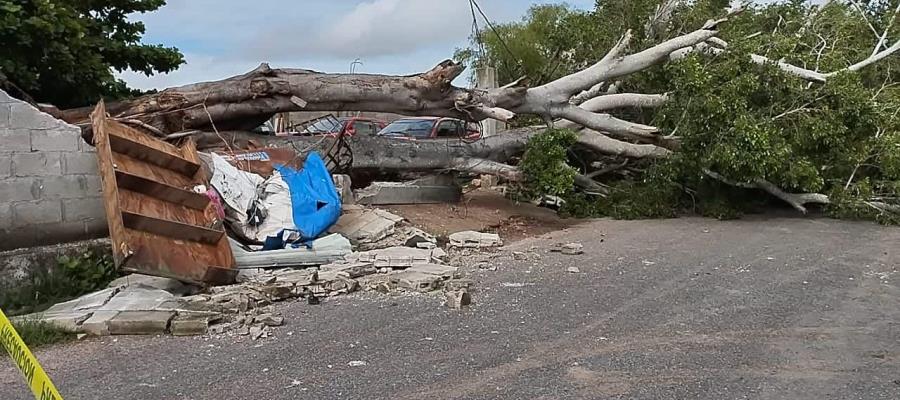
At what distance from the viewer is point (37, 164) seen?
6852 millimetres

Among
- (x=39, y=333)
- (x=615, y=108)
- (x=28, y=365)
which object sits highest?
(x=615, y=108)

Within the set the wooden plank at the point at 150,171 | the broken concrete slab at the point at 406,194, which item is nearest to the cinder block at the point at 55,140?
the wooden plank at the point at 150,171

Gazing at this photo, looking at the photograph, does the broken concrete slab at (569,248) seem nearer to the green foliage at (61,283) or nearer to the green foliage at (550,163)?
the green foliage at (550,163)

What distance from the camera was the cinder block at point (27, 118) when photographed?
6680 mm

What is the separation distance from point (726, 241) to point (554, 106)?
3403 mm

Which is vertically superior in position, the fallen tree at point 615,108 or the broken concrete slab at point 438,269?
the fallen tree at point 615,108

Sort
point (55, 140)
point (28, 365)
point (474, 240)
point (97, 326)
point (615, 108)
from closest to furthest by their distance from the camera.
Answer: point (28, 365) < point (97, 326) < point (55, 140) < point (474, 240) < point (615, 108)

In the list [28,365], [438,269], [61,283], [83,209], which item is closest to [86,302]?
[61,283]

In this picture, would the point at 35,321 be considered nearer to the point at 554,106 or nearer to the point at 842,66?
the point at 554,106

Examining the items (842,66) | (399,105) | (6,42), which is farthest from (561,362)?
(842,66)

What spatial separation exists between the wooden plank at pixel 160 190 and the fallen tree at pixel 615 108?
1552mm

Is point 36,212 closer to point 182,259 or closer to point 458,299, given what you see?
point 182,259

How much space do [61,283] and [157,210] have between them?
3.36 feet

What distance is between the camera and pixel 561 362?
4.77 meters
